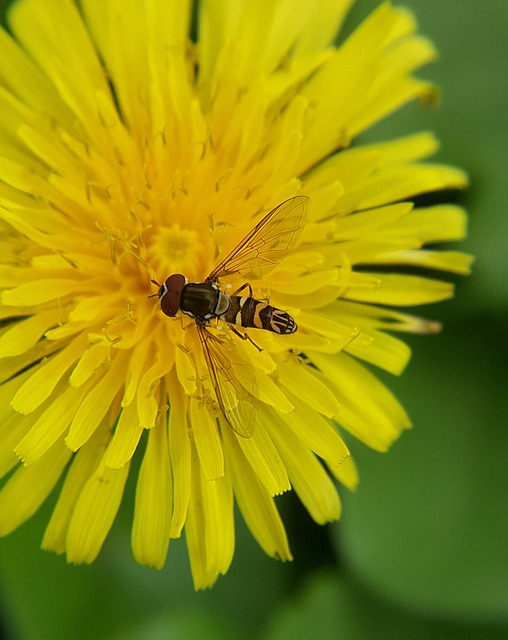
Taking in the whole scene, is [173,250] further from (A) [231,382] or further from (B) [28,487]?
(B) [28,487]

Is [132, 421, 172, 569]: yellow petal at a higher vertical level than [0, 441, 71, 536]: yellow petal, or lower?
lower

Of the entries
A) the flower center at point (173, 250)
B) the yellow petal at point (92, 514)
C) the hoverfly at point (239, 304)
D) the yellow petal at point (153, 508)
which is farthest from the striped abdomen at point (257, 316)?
the yellow petal at point (92, 514)

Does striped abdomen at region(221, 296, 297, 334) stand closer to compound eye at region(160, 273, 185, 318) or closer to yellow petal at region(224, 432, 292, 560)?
compound eye at region(160, 273, 185, 318)

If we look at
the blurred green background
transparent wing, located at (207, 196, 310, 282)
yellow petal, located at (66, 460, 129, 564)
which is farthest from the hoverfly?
the blurred green background

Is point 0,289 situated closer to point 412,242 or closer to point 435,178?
point 412,242

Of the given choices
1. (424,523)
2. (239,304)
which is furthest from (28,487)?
(424,523)

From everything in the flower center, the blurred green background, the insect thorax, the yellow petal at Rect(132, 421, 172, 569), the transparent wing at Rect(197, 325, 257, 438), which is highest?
the flower center

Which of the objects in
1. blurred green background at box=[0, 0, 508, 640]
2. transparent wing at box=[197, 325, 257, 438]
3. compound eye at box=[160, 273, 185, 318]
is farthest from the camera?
blurred green background at box=[0, 0, 508, 640]

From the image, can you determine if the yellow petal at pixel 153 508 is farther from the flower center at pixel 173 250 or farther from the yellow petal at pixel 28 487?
the flower center at pixel 173 250
